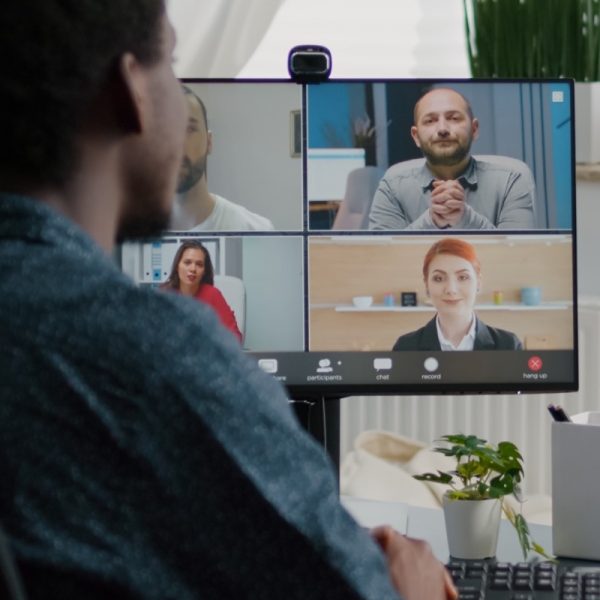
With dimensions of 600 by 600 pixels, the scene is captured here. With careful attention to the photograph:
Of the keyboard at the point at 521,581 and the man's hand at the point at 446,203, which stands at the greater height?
the man's hand at the point at 446,203

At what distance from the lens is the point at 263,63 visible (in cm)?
263

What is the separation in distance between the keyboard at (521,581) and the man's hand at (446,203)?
0.41m

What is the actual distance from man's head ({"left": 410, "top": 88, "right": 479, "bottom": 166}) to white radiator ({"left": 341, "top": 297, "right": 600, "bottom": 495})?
1112mm

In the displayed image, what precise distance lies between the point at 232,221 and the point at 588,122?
4.13ft

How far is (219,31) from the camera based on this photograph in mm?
2514

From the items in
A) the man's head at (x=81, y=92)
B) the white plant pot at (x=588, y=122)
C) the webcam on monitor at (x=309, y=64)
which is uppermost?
the white plant pot at (x=588, y=122)

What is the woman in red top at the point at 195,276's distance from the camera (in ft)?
4.54

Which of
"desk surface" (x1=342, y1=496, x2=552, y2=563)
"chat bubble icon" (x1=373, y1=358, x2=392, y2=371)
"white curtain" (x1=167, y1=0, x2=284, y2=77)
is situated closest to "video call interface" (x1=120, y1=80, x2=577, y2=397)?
"chat bubble icon" (x1=373, y1=358, x2=392, y2=371)

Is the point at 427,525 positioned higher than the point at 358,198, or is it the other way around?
the point at 358,198

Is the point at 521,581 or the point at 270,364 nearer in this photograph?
the point at 521,581

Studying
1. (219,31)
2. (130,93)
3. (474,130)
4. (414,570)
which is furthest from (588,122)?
(130,93)

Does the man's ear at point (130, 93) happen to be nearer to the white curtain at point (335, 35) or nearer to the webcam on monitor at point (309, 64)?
the webcam on monitor at point (309, 64)

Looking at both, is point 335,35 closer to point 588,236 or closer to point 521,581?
point 588,236

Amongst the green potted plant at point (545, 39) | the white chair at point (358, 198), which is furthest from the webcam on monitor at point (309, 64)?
the green potted plant at point (545, 39)
